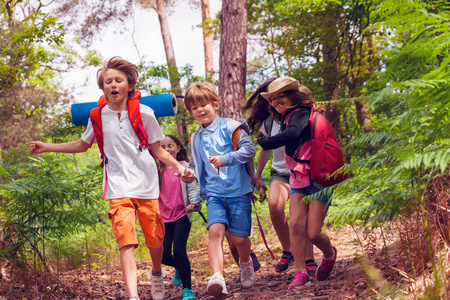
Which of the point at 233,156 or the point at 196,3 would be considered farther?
the point at 196,3

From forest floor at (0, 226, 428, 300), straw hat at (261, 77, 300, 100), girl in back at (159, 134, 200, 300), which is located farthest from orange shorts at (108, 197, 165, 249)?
straw hat at (261, 77, 300, 100)

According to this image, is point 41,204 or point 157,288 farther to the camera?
point 157,288

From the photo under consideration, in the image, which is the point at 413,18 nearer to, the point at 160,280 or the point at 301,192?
the point at 301,192

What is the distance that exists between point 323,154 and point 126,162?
1.76 metres

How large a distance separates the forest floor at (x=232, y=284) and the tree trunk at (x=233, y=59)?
2.38m

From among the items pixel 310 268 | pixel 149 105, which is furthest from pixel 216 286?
pixel 149 105

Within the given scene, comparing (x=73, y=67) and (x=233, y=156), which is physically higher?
(x=73, y=67)

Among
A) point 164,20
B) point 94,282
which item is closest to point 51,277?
point 94,282

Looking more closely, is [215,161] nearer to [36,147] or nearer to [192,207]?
[192,207]

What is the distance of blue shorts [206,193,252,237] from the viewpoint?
14.2ft

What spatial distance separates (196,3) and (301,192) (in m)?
19.1

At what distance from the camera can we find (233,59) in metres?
7.13

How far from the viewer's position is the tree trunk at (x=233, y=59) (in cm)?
691

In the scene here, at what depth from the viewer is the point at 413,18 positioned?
8.84 ft
